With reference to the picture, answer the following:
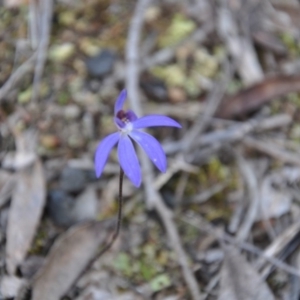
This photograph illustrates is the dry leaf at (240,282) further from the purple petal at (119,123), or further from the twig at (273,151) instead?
the purple petal at (119,123)

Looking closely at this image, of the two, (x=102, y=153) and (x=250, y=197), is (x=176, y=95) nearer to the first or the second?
(x=250, y=197)

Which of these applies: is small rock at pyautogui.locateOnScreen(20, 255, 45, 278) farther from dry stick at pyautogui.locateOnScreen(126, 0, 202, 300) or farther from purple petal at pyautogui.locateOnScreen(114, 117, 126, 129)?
purple petal at pyautogui.locateOnScreen(114, 117, 126, 129)

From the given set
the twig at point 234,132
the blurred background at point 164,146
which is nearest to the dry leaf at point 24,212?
the blurred background at point 164,146

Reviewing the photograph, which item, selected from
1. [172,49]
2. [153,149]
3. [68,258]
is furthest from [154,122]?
[172,49]

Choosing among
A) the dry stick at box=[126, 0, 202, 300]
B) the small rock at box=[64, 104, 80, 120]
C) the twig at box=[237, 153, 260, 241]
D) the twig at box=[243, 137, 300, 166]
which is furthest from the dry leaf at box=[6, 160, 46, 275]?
the twig at box=[243, 137, 300, 166]

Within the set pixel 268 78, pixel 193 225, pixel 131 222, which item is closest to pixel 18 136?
pixel 131 222

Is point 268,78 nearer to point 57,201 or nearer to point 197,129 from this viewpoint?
point 197,129
